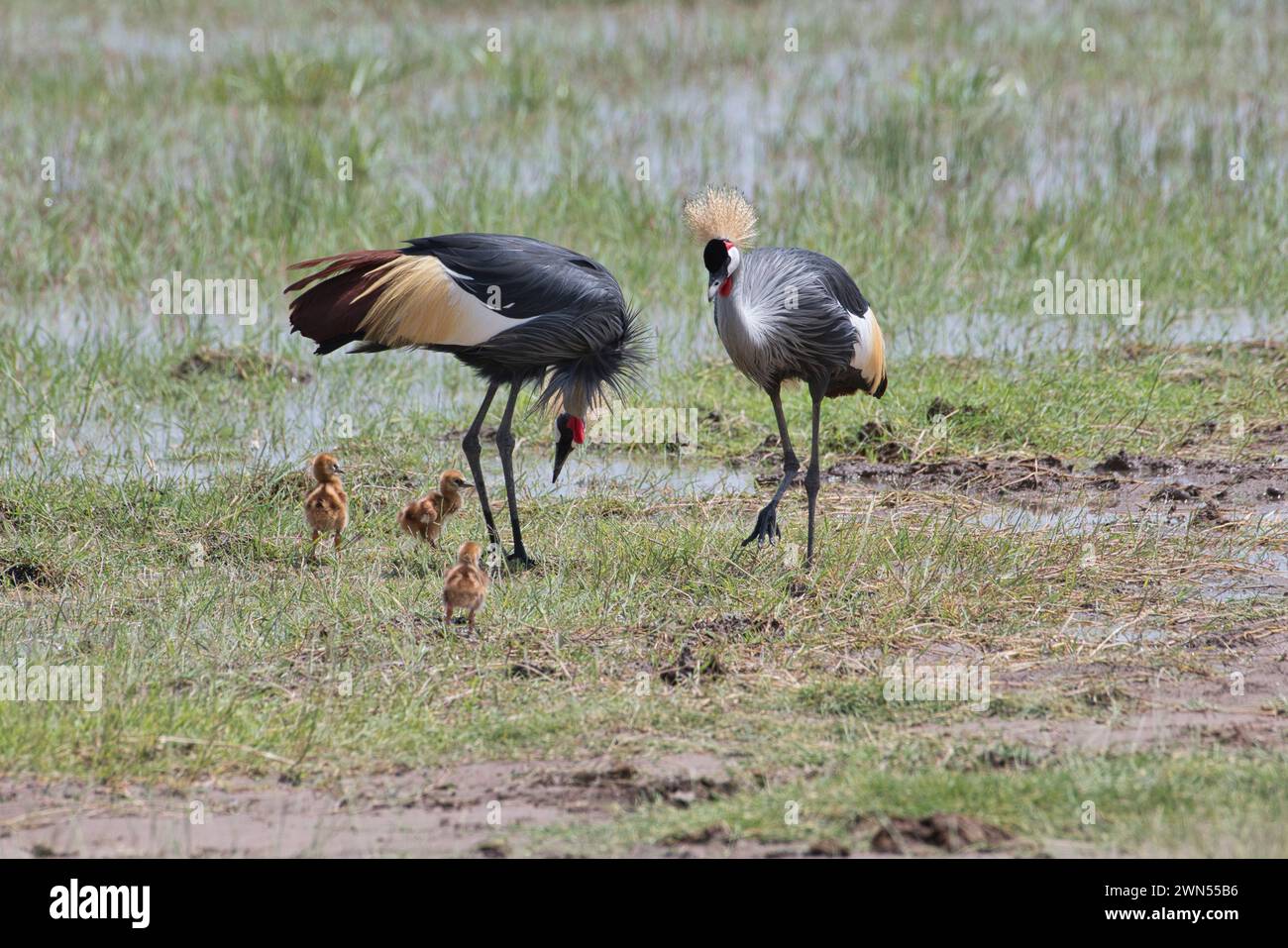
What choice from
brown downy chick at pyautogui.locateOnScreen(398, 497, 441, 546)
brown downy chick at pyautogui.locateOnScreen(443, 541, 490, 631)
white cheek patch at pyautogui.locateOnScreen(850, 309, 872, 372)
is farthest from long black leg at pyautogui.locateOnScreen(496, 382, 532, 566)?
white cheek patch at pyautogui.locateOnScreen(850, 309, 872, 372)

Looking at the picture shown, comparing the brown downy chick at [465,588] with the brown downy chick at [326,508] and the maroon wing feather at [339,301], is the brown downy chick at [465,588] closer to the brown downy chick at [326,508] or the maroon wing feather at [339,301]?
the brown downy chick at [326,508]

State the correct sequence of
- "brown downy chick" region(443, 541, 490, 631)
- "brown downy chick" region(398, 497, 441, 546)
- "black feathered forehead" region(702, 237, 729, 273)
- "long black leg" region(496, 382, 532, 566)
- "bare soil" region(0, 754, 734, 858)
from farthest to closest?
"long black leg" region(496, 382, 532, 566) → "brown downy chick" region(398, 497, 441, 546) → "black feathered forehead" region(702, 237, 729, 273) → "brown downy chick" region(443, 541, 490, 631) → "bare soil" region(0, 754, 734, 858)

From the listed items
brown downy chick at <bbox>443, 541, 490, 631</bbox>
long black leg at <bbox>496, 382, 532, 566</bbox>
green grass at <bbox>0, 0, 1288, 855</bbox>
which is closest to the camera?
green grass at <bbox>0, 0, 1288, 855</bbox>

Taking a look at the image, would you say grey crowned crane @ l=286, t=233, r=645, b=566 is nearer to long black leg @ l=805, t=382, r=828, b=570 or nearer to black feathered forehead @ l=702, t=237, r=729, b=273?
black feathered forehead @ l=702, t=237, r=729, b=273

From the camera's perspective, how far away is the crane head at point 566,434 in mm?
6652

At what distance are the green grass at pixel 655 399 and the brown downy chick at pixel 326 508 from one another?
145 mm

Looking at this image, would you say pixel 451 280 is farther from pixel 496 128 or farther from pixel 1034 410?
pixel 496 128

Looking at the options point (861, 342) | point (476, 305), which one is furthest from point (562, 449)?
point (861, 342)

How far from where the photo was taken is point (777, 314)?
20.1ft

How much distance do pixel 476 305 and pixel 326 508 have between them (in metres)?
0.91

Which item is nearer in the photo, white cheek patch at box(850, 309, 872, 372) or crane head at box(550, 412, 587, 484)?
white cheek patch at box(850, 309, 872, 372)

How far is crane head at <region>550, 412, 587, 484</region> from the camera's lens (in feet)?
21.8

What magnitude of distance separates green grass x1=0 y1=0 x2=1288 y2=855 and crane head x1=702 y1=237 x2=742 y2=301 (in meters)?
0.89

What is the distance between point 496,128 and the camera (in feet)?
41.2
